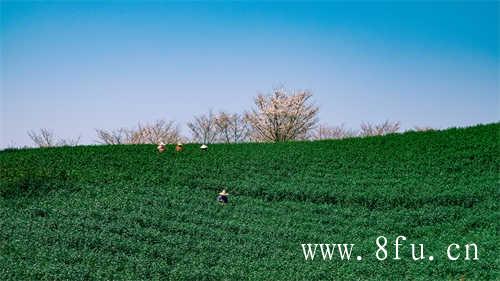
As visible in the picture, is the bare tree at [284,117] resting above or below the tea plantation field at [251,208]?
above

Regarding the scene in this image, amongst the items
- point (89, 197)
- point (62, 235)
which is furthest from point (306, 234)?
point (89, 197)

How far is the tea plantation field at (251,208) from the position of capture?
923 cm

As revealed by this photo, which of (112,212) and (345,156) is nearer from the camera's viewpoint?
(112,212)

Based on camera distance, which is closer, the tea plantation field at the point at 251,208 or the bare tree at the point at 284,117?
the tea plantation field at the point at 251,208

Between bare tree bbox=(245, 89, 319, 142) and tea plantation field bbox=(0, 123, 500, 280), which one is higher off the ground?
bare tree bbox=(245, 89, 319, 142)

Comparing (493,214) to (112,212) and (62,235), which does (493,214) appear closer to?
(112,212)

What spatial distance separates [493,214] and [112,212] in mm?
8003

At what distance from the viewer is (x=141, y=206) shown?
12.4m

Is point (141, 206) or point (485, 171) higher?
point (485, 171)

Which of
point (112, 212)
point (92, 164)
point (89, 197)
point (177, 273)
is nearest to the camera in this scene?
point (177, 273)

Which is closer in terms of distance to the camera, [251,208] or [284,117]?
[251,208]

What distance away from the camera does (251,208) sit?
41.8ft

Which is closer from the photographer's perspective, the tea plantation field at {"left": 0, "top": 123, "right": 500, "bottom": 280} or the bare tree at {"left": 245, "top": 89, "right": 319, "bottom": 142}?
the tea plantation field at {"left": 0, "top": 123, "right": 500, "bottom": 280}

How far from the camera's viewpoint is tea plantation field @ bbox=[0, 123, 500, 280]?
9.23 m
